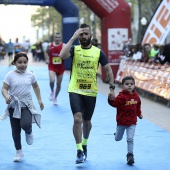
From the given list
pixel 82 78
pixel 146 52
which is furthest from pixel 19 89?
pixel 146 52

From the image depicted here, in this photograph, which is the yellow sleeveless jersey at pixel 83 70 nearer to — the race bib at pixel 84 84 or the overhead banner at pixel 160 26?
the race bib at pixel 84 84

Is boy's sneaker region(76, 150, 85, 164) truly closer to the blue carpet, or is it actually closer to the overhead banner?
the blue carpet

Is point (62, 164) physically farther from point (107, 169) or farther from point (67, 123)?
point (67, 123)

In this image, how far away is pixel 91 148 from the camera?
8.24 metres

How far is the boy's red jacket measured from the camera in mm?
7094

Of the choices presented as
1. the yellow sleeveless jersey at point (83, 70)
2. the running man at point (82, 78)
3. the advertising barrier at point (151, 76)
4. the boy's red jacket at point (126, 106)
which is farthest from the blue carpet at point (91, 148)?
the advertising barrier at point (151, 76)

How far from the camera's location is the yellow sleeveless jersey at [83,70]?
709 cm

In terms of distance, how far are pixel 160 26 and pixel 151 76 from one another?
3.82 meters

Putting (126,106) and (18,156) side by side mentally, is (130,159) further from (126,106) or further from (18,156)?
(18,156)

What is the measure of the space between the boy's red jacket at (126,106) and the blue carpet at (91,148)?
1.93ft

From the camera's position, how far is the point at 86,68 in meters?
7.11

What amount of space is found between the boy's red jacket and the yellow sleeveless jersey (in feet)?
1.22

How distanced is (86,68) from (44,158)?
4.61 ft

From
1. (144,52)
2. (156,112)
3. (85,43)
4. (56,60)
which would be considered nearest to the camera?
(85,43)
